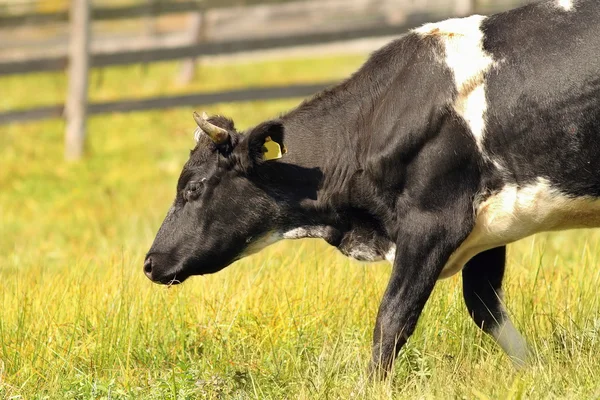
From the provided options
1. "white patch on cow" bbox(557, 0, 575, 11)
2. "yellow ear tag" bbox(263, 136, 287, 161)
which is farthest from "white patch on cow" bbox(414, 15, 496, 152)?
"yellow ear tag" bbox(263, 136, 287, 161)

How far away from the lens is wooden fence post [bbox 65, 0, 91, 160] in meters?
13.5

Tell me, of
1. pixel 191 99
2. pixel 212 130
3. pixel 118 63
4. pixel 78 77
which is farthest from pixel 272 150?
pixel 118 63

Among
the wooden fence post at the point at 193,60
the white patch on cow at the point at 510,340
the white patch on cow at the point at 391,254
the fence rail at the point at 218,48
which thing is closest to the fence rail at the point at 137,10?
the fence rail at the point at 218,48

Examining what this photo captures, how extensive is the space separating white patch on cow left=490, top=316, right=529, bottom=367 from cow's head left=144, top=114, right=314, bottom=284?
1187 mm

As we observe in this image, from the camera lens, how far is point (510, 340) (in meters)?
5.59

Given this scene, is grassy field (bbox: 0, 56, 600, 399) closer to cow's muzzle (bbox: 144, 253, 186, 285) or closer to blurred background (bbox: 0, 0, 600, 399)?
blurred background (bbox: 0, 0, 600, 399)

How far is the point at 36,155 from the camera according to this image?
14.1 metres

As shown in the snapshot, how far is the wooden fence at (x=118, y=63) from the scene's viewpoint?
1348 cm

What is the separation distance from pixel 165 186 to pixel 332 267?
220 inches

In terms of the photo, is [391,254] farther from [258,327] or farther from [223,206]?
[223,206]

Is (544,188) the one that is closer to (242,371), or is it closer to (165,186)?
(242,371)

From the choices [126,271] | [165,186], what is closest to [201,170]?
[126,271]

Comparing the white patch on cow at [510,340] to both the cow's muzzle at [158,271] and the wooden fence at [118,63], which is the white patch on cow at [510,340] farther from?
the wooden fence at [118,63]

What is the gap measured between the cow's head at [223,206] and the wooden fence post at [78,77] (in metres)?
7.89
